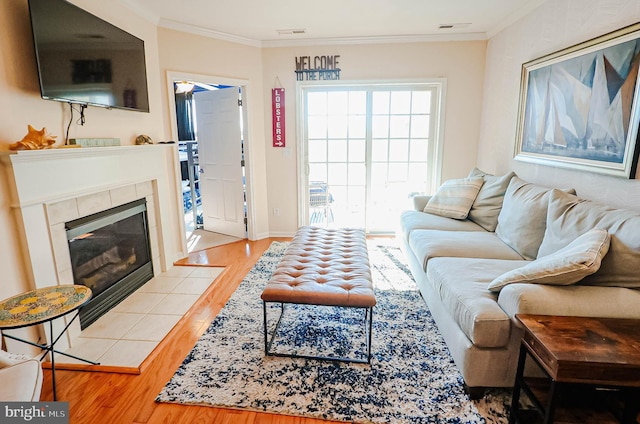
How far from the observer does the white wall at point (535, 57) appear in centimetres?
214

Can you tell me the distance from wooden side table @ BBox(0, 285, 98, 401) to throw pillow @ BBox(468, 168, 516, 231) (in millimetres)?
3111

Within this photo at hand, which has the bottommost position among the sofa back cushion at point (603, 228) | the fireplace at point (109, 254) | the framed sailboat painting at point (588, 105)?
the fireplace at point (109, 254)

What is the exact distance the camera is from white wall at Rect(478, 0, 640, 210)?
7.02 feet

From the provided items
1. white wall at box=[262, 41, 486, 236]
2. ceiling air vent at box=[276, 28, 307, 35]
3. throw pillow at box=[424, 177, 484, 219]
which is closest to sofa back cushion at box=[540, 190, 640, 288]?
throw pillow at box=[424, 177, 484, 219]

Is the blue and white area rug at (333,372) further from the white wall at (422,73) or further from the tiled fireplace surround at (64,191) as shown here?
the white wall at (422,73)

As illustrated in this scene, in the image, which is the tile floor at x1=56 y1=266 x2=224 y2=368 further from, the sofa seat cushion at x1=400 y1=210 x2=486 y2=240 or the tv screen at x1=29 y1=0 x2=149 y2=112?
the sofa seat cushion at x1=400 y1=210 x2=486 y2=240

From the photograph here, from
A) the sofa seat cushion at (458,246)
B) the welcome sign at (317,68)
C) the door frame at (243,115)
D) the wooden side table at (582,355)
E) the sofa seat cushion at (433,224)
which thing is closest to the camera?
the wooden side table at (582,355)

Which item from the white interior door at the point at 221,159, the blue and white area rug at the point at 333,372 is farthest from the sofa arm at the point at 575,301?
the white interior door at the point at 221,159

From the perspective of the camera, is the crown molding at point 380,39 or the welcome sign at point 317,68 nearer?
the crown molding at point 380,39

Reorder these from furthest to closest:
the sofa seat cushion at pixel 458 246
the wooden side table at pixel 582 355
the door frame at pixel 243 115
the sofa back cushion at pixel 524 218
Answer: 1. the door frame at pixel 243 115
2. the sofa seat cushion at pixel 458 246
3. the sofa back cushion at pixel 524 218
4. the wooden side table at pixel 582 355

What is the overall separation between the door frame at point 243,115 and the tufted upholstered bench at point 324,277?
1657 millimetres

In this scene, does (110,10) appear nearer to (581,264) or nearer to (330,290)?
(330,290)

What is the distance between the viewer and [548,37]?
2816 millimetres

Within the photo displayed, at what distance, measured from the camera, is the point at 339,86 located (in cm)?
429
